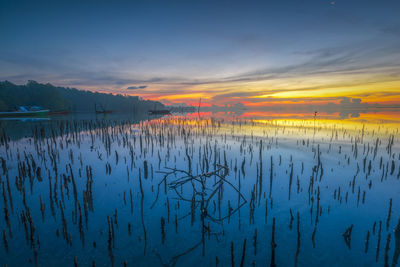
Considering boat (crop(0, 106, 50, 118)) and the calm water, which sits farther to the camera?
boat (crop(0, 106, 50, 118))

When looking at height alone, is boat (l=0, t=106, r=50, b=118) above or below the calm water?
above

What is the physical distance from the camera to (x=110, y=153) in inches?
541

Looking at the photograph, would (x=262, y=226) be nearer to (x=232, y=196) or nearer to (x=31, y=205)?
(x=232, y=196)

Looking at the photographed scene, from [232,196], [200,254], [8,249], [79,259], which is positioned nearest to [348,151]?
[232,196]

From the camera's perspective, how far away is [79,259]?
425 centimetres

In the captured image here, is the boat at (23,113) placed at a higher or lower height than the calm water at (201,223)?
higher

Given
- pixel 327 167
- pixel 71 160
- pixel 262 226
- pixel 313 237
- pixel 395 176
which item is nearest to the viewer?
pixel 313 237

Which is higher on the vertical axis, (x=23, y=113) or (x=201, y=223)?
(x=23, y=113)

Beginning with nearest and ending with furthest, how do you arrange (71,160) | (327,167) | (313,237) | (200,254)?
1. (200,254)
2. (313,237)
3. (327,167)
4. (71,160)

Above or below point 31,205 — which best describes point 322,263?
below

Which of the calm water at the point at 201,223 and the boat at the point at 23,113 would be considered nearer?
the calm water at the point at 201,223

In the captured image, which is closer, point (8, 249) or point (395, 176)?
point (8, 249)

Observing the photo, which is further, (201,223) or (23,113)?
(23,113)

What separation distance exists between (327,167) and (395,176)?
2.80m
